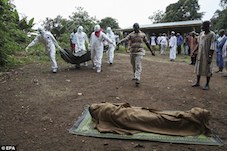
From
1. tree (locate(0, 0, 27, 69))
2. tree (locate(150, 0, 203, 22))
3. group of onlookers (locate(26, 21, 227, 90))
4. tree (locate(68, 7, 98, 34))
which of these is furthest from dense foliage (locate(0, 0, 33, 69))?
tree (locate(150, 0, 203, 22))

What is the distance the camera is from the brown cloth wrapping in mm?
4324

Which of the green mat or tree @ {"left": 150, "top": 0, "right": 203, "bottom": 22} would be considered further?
tree @ {"left": 150, "top": 0, "right": 203, "bottom": 22}

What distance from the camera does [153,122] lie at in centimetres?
438

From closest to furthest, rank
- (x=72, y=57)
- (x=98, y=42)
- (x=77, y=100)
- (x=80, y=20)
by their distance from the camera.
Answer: (x=77, y=100) → (x=98, y=42) → (x=72, y=57) → (x=80, y=20)

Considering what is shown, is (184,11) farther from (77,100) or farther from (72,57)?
(77,100)

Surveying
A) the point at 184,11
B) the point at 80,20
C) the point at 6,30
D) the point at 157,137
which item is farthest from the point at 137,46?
the point at 184,11

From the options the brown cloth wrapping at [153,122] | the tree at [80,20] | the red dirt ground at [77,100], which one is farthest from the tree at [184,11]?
the brown cloth wrapping at [153,122]

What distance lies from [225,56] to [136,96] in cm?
503

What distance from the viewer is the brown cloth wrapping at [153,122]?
432cm

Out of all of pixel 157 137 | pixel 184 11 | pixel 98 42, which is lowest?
pixel 157 137

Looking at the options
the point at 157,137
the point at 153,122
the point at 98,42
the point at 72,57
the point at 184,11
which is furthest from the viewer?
the point at 184,11

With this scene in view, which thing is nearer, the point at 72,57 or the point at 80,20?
the point at 72,57

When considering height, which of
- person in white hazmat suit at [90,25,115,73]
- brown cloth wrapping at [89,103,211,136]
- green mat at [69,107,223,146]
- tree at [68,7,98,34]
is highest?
tree at [68,7,98,34]

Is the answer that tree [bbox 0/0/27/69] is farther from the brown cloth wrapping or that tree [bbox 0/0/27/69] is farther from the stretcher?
the brown cloth wrapping
